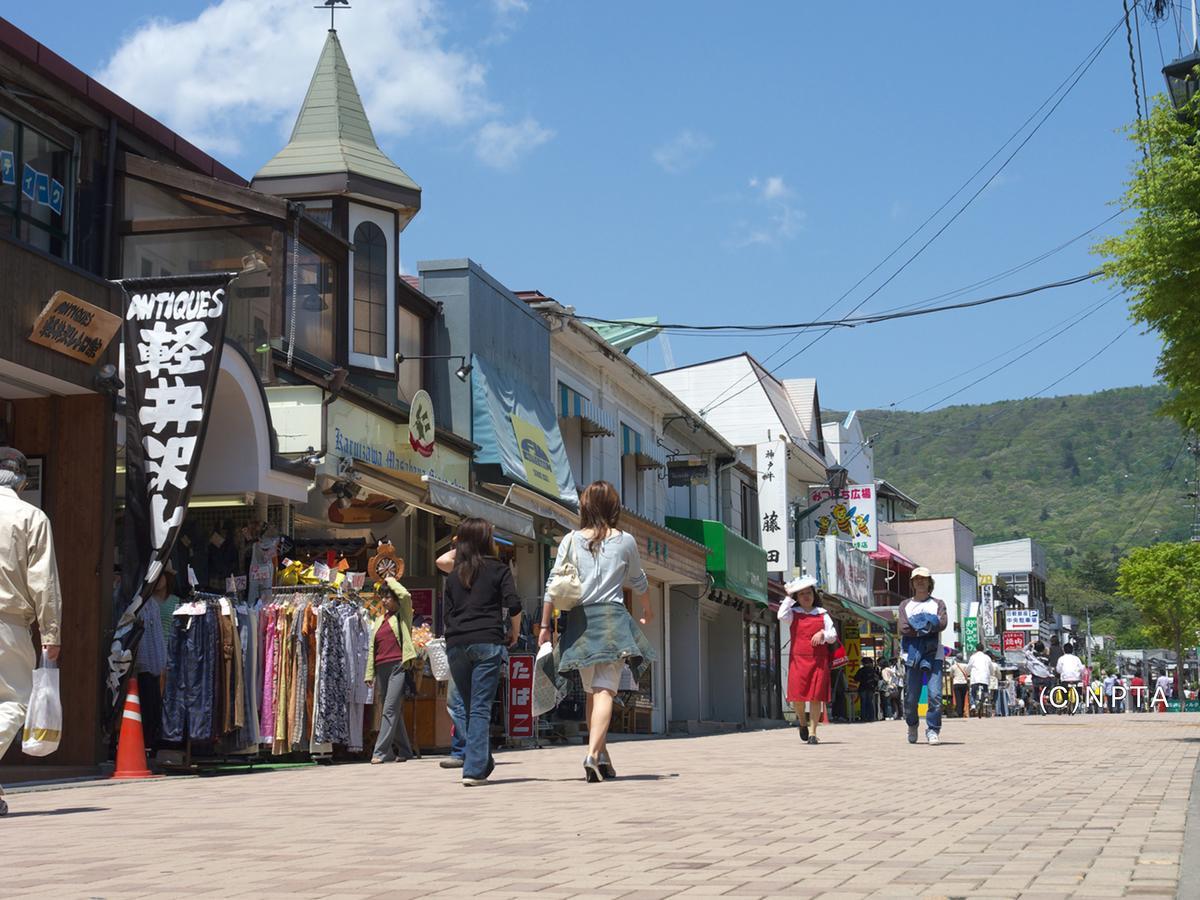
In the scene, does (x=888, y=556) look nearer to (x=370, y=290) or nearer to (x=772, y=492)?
(x=772, y=492)

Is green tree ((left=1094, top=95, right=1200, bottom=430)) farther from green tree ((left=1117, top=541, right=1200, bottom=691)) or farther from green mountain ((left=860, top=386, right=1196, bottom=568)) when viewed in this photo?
green mountain ((left=860, top=386, right=1196, bottom=568))

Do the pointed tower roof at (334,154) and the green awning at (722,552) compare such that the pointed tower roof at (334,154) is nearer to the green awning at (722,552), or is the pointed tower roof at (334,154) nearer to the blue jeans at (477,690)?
the blue jeans at (477,690)

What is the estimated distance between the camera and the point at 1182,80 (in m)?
18.0

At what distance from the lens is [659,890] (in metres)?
5.08

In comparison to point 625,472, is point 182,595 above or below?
below

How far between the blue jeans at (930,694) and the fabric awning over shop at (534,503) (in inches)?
252

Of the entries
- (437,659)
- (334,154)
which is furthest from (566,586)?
(334,154)

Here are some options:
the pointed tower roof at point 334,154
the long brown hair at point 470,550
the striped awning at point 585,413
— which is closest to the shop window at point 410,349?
the pointed tower roof at point 334,154

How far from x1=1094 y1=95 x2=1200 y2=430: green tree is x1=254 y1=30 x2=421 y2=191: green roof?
906 centimetres

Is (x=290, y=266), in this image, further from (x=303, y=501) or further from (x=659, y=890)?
(x=659, y=890)

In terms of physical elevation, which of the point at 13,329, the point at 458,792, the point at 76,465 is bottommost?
the point at 458,792

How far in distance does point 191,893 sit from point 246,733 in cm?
919

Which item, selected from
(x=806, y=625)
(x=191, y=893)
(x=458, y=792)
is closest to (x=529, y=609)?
(x=806, y=625)

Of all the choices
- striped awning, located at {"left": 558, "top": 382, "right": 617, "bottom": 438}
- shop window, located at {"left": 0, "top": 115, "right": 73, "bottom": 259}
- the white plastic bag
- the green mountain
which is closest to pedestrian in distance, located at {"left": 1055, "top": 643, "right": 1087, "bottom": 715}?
striped awning, located at {"left": 558, "top": 382, "right": 617, "bottom": 438}
